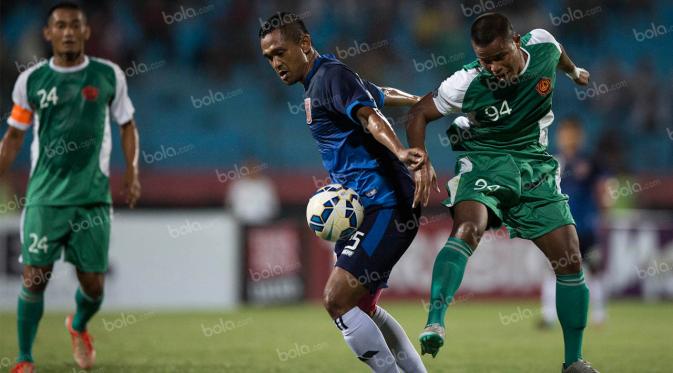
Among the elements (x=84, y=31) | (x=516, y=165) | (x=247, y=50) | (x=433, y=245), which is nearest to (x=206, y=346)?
(x=84, y=31)

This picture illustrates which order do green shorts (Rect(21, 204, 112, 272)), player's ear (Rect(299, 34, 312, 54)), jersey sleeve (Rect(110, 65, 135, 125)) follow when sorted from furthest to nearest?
jersey sleeve (Rect(110, 65, 135, 125)), green shorts (Rect(21, 204, 112, 272)), player's ear (Rect(299, 34, 312, 54))

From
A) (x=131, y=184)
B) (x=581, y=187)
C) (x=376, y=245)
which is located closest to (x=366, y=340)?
(x=376, y=245)

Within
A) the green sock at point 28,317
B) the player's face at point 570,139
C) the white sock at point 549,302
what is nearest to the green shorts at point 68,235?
the green sock at point 28,317

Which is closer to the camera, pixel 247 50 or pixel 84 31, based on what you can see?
pixel 84 31

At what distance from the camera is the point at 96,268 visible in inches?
285

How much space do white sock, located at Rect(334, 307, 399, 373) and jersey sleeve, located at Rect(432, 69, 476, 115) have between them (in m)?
1.42

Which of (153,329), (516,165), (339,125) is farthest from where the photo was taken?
(153,329)

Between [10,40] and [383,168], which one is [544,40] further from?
[10,40]

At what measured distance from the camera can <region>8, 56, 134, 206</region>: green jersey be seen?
23.2 feet

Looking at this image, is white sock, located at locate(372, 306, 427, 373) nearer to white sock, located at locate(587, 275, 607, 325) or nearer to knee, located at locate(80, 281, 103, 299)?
knee, located at locate(80, 281, 103, 299)

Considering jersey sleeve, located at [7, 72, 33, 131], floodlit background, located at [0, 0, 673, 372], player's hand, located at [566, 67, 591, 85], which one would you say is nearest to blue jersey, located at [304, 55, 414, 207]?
player's hand, located at [566, 67, 591, 85]

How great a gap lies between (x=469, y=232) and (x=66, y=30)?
11.2 feet

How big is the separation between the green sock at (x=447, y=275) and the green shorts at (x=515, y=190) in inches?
14.9

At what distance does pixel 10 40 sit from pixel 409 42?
7.56 meters
